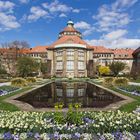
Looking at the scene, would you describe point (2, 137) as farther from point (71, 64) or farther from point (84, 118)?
point (71, 64)

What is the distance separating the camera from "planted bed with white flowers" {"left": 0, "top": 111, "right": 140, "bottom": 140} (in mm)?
5512

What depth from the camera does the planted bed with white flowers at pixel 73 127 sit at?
217 inches

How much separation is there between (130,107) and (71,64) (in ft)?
153

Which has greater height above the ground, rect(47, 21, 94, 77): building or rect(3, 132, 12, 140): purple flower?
rect(47, 21, 94, 77): building

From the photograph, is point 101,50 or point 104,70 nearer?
point 104,70

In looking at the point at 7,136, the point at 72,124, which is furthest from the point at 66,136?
the point at 7,136

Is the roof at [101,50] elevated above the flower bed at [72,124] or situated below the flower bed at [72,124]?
above

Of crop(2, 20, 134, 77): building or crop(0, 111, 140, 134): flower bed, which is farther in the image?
crop(2, 20, 134, 77): building

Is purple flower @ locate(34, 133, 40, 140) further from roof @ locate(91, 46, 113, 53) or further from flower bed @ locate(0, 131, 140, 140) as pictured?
roof @ locate(91, 46, 113, 53)

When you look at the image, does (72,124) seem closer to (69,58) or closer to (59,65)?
(69,58)

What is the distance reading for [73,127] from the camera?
19.9 feet

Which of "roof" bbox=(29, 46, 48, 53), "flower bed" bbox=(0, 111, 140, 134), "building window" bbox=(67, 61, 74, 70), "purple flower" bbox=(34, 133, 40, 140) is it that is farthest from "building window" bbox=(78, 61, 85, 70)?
"purple flower" bbox=(34, 133, 40, 140)

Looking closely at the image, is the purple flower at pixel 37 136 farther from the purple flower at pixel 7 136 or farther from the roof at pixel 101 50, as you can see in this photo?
the roof at pixel 101 50

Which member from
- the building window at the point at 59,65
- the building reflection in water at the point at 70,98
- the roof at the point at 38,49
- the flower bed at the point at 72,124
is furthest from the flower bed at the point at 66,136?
the roof at the point at 38,49
